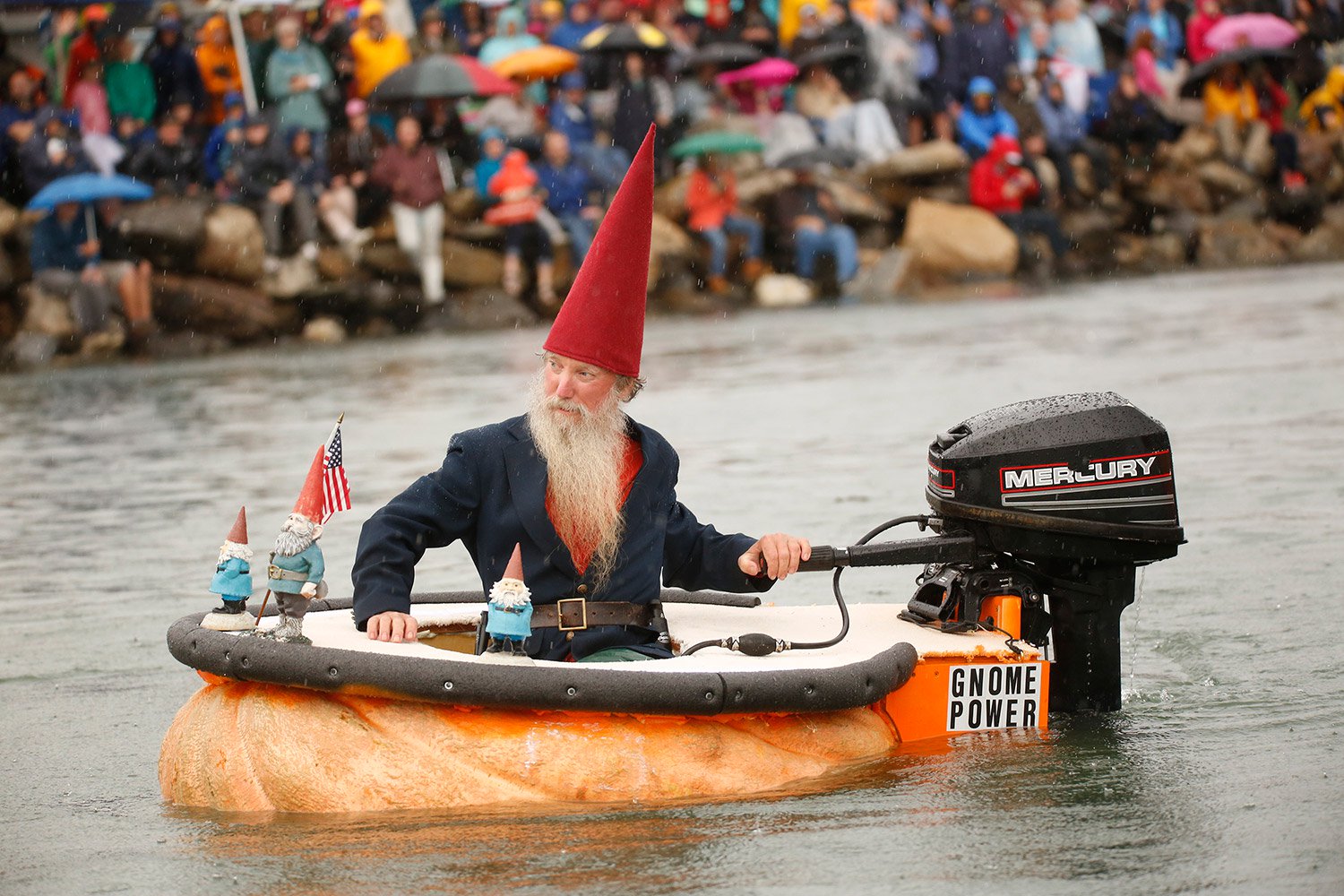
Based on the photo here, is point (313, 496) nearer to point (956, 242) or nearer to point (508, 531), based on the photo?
point (508, 531)

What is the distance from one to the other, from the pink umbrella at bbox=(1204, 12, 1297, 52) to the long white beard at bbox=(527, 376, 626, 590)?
67.8 feet

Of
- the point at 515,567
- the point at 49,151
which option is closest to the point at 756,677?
the point at 515,567

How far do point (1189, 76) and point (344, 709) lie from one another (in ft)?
70.9

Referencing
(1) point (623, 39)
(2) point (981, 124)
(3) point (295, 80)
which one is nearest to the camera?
(3) point (295, 80)

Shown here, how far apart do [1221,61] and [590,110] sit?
8.61 metres

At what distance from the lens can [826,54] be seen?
21047 mm

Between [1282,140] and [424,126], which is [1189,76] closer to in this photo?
[1282,140]

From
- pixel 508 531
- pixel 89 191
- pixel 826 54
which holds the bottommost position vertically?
pixel 508 531

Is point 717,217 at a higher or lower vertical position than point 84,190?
lower

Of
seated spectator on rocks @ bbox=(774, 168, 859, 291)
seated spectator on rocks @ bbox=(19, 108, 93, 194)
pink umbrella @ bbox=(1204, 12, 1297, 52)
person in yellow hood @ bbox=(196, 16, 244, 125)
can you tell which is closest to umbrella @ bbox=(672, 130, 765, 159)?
seated spectator on rocks @ bbox=(774, 168, 859, 291)

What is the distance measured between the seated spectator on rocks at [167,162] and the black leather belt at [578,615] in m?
13.3

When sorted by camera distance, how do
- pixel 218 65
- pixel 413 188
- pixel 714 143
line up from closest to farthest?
pixel 218 65, pixel 413 188, pixel 714 143

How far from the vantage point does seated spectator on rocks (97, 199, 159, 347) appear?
57.8 feet

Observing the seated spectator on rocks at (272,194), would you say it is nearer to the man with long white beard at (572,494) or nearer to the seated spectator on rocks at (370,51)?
the seated spectator on rocks at (370,51)
